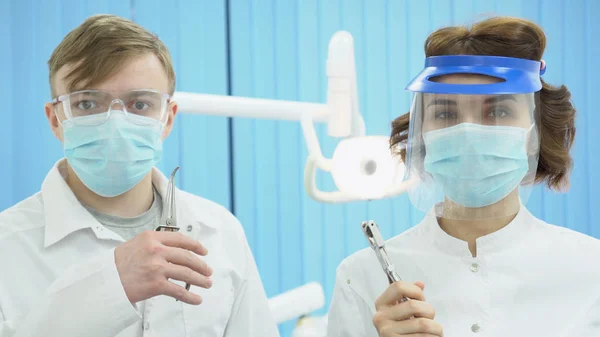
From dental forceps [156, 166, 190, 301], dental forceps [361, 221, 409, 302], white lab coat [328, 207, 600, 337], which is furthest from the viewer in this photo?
white lab coat [328, 207, 600, 337]

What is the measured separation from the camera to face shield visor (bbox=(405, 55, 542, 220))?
1.78 m

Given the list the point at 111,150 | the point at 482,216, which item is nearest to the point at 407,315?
the point at 482,216

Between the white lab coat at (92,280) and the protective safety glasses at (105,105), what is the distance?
9.1 inches

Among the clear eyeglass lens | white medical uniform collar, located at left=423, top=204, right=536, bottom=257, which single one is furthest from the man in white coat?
white medical uniform collar, located at left=423, top=204, right=536, bottom=257

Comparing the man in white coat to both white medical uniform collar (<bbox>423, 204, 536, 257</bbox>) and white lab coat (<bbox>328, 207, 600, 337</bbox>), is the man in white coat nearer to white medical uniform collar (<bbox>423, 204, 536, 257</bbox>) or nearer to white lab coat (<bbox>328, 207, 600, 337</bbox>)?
white lab coat (<bbox>328, 207, 600, 337</bbox>)

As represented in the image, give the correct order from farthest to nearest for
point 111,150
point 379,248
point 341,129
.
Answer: point 341,129, point 111,150, point 379,248

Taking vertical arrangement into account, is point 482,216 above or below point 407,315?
above

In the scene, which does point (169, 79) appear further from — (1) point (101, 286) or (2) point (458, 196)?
(2) point (458, 196)

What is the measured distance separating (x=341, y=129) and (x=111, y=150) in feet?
1.93

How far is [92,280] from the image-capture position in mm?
1771

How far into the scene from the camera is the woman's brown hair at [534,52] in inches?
73.9

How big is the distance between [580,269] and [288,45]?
2.05 metres

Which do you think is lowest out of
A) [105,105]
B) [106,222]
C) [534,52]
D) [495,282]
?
[495,282]

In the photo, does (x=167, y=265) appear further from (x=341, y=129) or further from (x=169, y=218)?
(x=341, y=129)
